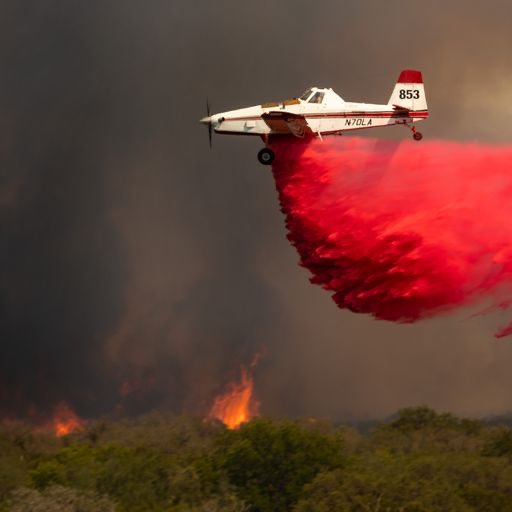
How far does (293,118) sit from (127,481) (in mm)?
29919

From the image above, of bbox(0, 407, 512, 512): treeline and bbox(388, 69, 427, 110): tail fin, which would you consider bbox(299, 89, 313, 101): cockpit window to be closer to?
bbox(388, 69, 427, 110): tail fin

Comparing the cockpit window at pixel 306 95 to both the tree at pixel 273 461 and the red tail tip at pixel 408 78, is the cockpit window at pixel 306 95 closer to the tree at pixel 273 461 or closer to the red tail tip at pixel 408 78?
the red tail tip at pixel 408 78

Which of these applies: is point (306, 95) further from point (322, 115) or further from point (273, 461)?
point (273, 461)

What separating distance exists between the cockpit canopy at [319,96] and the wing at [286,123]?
116 centimetres

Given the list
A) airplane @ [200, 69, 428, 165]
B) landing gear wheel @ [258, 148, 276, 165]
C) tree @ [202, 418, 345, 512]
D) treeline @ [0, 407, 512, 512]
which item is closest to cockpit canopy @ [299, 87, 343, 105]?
airplane @ [200, 69, 428, 165]

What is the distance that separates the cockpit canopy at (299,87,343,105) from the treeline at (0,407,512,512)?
22358 millimetres

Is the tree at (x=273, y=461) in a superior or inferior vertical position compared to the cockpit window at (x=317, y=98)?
inferior

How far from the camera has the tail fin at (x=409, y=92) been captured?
57812mm

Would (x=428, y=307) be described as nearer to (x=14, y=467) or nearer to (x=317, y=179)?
(x=317, y=179)

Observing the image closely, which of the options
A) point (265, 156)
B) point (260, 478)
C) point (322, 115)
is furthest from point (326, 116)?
point (260, 478)

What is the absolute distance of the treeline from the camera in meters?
69.8

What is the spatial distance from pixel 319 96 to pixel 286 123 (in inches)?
96.5

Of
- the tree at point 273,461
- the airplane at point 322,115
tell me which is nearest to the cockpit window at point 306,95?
the airplane at point 322,115

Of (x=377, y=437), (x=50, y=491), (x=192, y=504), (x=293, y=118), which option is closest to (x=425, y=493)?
(x=192, y=504)
